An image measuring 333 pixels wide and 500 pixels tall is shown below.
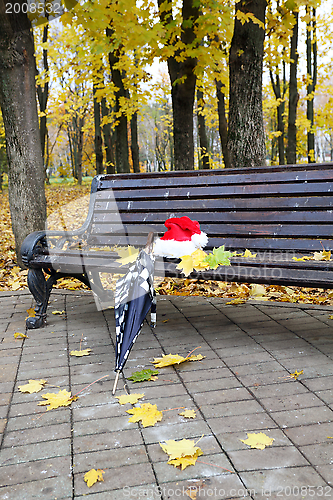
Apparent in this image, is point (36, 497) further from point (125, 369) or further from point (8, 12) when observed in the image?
point (8, 12)

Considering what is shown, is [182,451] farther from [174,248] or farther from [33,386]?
[174,248]

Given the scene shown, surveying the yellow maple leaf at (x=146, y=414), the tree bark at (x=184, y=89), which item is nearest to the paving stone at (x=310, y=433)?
the yellow maple leaf at (x=146, y=414)

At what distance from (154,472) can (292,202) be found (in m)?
2.36

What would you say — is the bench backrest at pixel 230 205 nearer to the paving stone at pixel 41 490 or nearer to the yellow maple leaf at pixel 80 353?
the yellow maple leaf at pixel 80 353

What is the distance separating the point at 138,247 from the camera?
4.08 m

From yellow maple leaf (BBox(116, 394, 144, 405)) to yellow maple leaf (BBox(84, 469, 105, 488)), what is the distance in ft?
1.87

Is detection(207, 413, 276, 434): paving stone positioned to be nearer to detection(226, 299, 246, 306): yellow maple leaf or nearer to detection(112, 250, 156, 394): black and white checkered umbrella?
detection(112, 250, 156, 394): black and white checkered umbrella

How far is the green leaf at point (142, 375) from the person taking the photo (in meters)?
2.68

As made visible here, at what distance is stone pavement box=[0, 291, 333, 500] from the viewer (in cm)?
178

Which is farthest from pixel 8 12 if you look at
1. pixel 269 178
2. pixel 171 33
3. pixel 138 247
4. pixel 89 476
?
pixel 89 476

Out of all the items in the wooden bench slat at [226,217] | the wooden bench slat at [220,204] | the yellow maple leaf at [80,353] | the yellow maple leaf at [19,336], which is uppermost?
the wooden bench slat at [220,204]

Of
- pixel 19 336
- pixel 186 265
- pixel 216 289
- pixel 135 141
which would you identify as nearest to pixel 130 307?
pixel 186 265

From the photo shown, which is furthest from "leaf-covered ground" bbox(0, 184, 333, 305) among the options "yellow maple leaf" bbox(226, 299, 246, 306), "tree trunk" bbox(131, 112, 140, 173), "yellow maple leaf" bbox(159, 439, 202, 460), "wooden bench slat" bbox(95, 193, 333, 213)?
"tree trunk" bbox(131, 112, 140, 173)

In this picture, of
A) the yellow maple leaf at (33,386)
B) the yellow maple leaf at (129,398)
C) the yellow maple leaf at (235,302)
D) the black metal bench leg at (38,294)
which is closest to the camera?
the yellow maple leaf at (129,398)
